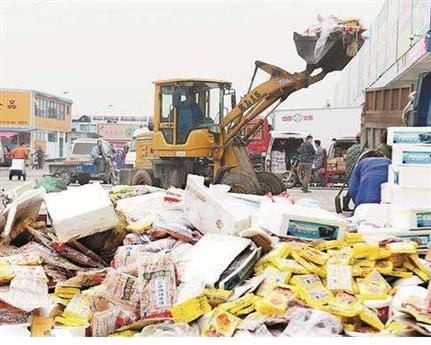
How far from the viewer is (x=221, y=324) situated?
2.90 metres

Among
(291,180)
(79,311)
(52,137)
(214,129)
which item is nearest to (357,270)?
(79,311)

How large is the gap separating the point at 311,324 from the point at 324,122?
754 inches

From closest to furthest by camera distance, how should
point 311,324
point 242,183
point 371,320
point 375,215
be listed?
point 311,324, point 371,320, point 375,215, point 242,183

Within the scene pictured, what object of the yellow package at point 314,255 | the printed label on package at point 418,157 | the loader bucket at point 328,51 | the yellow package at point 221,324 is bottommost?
the yellow package at point 221,324

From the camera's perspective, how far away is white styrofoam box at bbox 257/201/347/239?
12.3ft

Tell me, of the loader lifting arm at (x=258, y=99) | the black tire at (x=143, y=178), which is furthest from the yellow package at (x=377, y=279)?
the black tire at (x=143, y=178)

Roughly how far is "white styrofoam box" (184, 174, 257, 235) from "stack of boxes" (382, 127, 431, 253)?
3.00ft

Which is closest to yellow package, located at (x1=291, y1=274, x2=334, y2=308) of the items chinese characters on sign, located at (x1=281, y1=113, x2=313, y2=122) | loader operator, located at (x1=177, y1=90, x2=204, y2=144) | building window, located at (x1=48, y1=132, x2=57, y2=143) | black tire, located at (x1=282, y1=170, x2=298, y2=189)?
loader operator, located at (x1=177, y1=90, x2=204, y2=144)

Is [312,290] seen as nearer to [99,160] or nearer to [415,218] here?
[415,218]

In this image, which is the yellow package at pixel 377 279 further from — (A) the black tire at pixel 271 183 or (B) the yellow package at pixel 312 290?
(A) the black tire at pixel 271 183

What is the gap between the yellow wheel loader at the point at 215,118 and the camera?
10484 mm

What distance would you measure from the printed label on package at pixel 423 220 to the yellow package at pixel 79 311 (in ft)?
6.53

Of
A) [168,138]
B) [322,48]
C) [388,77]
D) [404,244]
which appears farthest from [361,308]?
[388,77]

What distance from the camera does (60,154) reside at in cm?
3166
